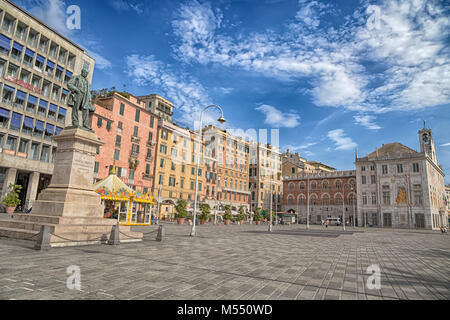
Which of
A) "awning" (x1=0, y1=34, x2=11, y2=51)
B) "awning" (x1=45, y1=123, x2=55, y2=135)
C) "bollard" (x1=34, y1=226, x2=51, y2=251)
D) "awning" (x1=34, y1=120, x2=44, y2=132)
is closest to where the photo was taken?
"bollard" (x1=34, y1=226, x2=51, y2=251)

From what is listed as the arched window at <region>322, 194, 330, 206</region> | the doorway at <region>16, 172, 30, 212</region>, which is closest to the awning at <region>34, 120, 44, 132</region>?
the doorway at <region>16, 172, 30, 212</region>

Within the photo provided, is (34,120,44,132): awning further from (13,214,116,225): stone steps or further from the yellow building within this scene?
(13,214,116,225): stone steps

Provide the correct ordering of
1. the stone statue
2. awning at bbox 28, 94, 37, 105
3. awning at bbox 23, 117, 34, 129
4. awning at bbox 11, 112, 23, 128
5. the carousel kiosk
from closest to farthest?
the stone statue → the carousel kiosk → awning at bbox 11, 112, 23, 128 → awning at bbox 23, 117, 34, 129 → awning at bbox 28, 94, 37, 105

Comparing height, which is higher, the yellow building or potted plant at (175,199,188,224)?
the yellow building

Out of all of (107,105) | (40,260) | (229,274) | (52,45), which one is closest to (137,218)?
(107,105)

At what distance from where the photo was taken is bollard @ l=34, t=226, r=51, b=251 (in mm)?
8531

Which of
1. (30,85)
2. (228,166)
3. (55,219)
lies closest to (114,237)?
(55,219)

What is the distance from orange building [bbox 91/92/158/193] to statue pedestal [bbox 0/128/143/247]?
76.2ft

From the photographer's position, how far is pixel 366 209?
2238 inches

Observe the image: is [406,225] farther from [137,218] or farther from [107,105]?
[107,105]

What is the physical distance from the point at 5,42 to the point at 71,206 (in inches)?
1283

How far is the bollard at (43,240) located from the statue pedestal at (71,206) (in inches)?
31.5

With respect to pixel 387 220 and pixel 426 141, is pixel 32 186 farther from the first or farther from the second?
pixel 426 141
